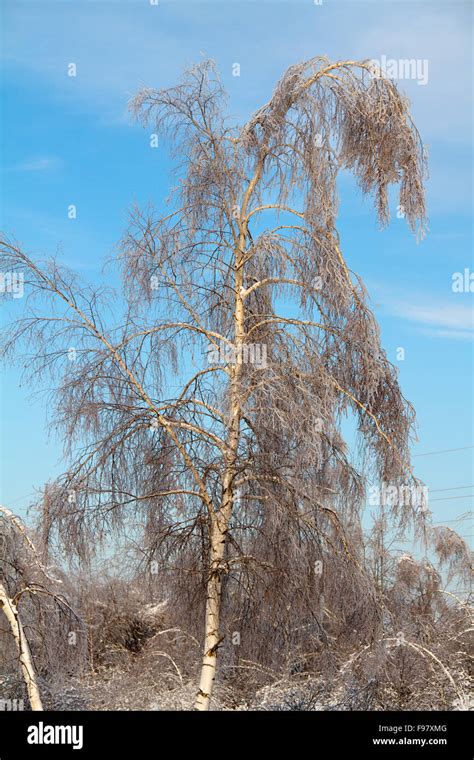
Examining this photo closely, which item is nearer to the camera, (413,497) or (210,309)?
(413,497)

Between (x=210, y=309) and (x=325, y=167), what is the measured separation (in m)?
1.72

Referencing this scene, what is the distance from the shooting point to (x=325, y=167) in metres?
7.83
